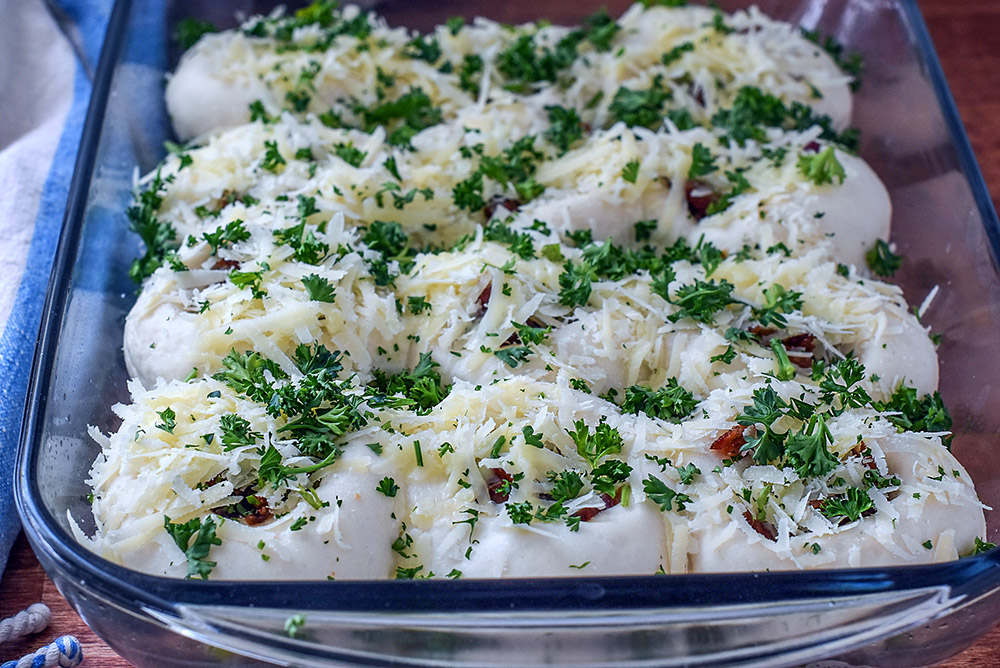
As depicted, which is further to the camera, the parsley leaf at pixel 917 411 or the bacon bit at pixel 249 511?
the parsley leaf at pixel 917 411

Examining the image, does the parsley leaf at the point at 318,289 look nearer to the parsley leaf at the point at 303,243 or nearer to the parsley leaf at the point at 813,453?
the parsley leaf at the point at 303,243

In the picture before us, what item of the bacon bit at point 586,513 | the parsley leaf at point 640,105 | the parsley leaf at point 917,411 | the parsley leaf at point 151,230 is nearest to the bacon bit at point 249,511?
the bacon bit at point 586,513

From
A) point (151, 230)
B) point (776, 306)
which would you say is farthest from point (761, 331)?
point (151, 230)

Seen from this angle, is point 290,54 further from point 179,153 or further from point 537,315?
point 537,315

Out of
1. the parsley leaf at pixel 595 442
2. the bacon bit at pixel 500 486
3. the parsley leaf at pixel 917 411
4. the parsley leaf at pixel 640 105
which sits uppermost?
the parsley leaf at pixel 640 105

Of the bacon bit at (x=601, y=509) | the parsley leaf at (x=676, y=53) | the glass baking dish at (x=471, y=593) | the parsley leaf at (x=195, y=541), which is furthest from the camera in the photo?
the parsley leaf at (x=676, y=53)

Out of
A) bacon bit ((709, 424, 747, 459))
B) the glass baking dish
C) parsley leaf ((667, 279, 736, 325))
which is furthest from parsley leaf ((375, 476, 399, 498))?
parsley leaf ((667, 279, 736, 325))

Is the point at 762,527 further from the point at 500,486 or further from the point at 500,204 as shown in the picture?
the point at 500,204
